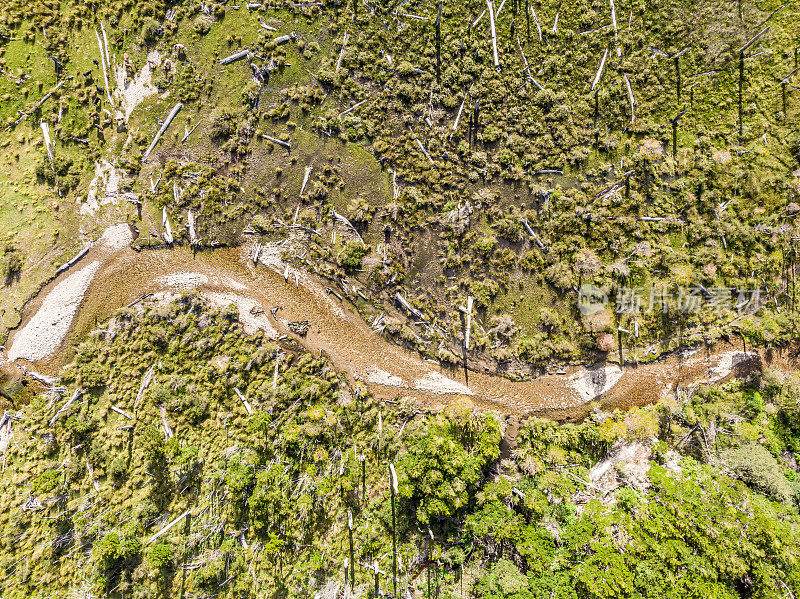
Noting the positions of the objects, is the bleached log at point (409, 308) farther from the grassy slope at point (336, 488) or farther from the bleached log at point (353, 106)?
the bleached log at point (353, 106)

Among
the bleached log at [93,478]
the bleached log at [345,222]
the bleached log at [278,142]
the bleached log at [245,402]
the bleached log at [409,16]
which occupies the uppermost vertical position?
the bleached log at [409,16]

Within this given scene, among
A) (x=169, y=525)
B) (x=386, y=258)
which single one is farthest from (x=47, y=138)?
(x=169, y=525)

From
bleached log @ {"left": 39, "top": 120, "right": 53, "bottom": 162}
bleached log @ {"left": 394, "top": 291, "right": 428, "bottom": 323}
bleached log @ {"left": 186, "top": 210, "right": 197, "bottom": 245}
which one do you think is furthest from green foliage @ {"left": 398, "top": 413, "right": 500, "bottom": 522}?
bleached log @ {"left": 39, "top": 120, "right": 53, "bottom": 162}

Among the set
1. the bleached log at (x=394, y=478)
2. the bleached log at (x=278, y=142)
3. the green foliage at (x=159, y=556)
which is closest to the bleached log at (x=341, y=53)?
the bleached log at (x=278, y=142)

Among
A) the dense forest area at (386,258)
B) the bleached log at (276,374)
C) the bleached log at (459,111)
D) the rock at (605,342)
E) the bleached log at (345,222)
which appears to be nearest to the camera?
Result: the dense forest area at (386,258)

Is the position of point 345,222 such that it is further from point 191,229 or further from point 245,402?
point 245,402

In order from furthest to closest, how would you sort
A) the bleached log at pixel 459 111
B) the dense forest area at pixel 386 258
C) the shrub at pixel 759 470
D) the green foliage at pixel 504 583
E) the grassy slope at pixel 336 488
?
the bleached log at pixel 459 111 → the dense forest area at pixel 386 258 → the shrub at pixel 759 470 → the grassy slope at pixel 336 488 → the green foliage at pixel 504 583

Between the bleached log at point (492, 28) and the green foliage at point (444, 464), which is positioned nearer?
Answer: the green foliage at point (444, 464)

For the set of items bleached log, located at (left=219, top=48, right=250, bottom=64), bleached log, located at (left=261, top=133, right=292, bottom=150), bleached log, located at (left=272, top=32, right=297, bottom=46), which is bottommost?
bleached log, located at (left=261, top=133, right=292, bottom=150)

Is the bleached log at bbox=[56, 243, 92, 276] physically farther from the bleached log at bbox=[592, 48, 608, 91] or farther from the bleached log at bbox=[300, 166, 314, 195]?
the bleached log at bbox=[592, 48, 608, 91]

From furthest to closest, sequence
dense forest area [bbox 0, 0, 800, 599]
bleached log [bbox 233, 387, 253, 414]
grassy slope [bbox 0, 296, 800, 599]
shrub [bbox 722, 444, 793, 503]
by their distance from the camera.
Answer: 1. bleached log [bbox 233, 387, 253, 414]
2. dense forest area [bbox 0, 0, 800, 599]
3. shrub [bbox 722, 444, 793, 503]
4. grassy slope [bbox 0, 296, 800, 599]

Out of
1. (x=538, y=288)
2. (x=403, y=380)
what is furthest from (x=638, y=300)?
(x=403, y=380)
